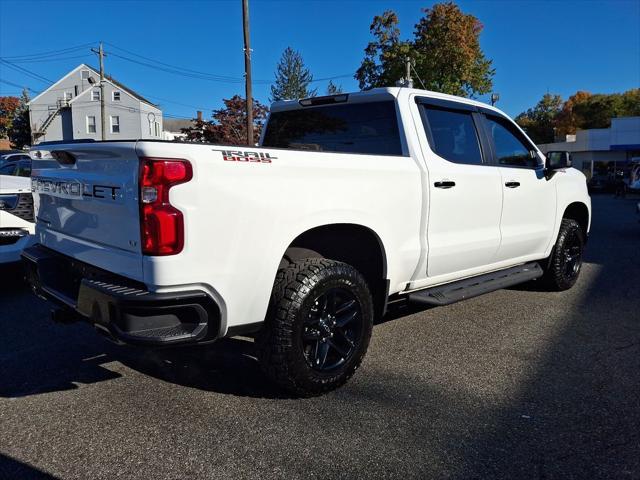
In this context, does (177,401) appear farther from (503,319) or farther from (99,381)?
(503,319)

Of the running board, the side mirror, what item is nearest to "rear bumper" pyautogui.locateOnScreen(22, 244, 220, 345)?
the running board

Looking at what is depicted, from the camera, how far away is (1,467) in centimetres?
257

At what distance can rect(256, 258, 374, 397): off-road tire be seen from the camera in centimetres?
Answer: 304

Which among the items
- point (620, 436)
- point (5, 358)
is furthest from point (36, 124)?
point (620, 436)

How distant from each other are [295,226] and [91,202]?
118 centimetres

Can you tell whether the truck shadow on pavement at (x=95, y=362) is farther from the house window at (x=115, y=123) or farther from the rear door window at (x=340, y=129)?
the house window at (x=115, y=123)

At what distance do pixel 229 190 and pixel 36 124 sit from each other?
52565mm

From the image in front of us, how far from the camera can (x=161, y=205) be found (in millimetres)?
2564

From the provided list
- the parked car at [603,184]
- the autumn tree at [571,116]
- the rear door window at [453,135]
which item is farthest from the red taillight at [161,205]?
the autumn tree at [571,116]

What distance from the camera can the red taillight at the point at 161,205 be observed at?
8.40ft

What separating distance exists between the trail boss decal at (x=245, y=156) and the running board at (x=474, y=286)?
1.70 meters

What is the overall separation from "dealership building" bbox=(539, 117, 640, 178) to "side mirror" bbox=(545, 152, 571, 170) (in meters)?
47.5

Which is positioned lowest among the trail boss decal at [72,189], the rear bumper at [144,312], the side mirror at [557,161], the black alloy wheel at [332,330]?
the black alloy wheel at [332,330]

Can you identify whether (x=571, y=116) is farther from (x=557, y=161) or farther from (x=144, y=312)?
(x=144, y=312)
